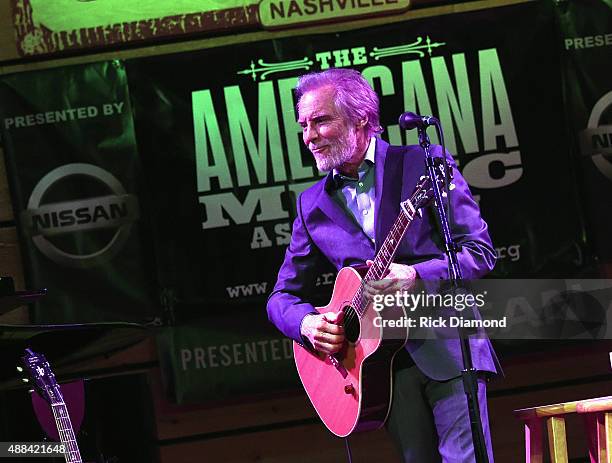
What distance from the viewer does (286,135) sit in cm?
473

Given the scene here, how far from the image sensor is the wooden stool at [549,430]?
3324 millimetres

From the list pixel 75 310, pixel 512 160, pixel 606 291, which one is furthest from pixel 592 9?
pixel 75 310

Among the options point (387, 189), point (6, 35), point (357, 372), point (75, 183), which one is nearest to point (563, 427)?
point (357, 372)

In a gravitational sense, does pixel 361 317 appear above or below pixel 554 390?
above

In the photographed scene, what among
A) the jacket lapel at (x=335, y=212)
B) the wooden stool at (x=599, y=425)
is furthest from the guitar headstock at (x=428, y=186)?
the wooden stool at (x=599, y=425)

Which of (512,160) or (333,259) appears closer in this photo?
(333,259)

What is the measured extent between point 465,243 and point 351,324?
1.67 feet

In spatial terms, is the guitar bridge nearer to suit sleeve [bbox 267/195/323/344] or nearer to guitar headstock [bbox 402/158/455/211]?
suit sleeve [bbox 267/195/323/344]

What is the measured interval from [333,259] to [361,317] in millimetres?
261

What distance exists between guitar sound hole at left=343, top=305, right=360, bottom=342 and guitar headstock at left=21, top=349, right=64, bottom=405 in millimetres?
958

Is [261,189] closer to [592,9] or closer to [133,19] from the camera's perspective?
[133,19]

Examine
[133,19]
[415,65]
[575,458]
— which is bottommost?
[575,458]

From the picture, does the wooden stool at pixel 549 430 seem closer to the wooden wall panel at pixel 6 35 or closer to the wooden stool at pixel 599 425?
the wooden stool at pixel 599 425

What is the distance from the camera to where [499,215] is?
4.65 m
